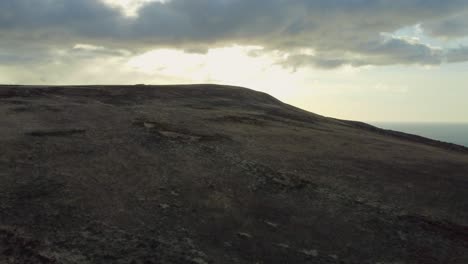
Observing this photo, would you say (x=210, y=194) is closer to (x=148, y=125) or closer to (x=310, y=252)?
(x=310, y=252)

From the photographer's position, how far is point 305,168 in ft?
82.6

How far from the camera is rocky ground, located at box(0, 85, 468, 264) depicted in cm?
1677

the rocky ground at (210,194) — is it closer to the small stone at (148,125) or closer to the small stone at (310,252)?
the small stone at (310,252)

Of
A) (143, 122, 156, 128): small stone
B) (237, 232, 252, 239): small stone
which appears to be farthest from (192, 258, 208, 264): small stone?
(143, 122, 156, 128): small stone

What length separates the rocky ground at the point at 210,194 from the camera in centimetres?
1677

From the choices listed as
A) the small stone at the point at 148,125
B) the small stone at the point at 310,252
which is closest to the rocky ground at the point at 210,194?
the small stone at the point at 310,252

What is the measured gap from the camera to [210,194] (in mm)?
20891

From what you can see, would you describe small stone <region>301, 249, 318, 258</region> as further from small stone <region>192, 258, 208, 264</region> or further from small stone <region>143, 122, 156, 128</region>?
small stone <region>143, 122, 156, 128</region>

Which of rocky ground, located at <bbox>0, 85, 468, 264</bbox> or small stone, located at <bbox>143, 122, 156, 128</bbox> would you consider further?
small stone, located at <bbox>143, 122, 156, 128</bbox>

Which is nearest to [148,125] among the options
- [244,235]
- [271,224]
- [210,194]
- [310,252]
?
[210,194]

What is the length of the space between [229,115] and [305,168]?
13.1 m

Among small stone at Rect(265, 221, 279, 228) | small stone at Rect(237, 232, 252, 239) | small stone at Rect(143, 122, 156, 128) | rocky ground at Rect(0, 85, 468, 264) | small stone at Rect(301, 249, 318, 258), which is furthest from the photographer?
small stone at Rect(143, 122, 156, 128)

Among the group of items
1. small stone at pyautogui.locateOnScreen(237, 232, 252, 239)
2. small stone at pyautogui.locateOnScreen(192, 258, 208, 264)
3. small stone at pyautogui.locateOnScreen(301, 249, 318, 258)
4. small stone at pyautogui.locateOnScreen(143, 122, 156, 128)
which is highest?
small stone at pyautogui.locateOnScreen(143, 122, 156, 128)

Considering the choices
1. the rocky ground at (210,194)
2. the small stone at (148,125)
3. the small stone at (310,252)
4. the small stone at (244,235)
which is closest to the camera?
the rocky ground at (210,194)
